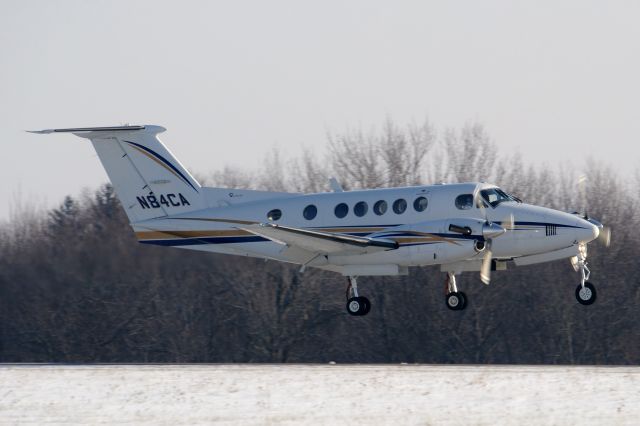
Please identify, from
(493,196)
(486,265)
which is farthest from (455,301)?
(493,196)

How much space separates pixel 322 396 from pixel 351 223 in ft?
22.5

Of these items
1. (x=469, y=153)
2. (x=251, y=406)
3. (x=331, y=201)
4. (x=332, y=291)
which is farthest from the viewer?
(x=469, y=153)

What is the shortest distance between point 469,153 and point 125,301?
600 inches

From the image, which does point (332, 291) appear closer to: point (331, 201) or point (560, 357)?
point (560, 357)

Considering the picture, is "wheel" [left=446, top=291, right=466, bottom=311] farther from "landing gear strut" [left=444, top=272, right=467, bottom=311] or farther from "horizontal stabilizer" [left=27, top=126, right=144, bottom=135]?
"horizontal stabilizer" [left=27, top=126, right=144, bottom=135]

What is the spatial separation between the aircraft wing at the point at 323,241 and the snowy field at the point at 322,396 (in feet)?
13.1

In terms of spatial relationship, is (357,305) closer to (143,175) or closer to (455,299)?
(455,299)

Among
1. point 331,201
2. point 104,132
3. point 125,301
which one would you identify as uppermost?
point 104,132

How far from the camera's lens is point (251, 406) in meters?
19.2

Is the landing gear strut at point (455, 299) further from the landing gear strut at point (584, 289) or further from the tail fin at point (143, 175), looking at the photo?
the tail fin at point (143, 175)

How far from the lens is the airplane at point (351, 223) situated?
24.5m

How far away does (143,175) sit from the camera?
1092 inches

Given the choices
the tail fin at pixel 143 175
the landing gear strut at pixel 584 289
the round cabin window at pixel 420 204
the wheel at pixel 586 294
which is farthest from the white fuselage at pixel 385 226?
the wheel at pixel 586 294

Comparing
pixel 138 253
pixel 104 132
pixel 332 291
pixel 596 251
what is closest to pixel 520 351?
pixel 596 251
